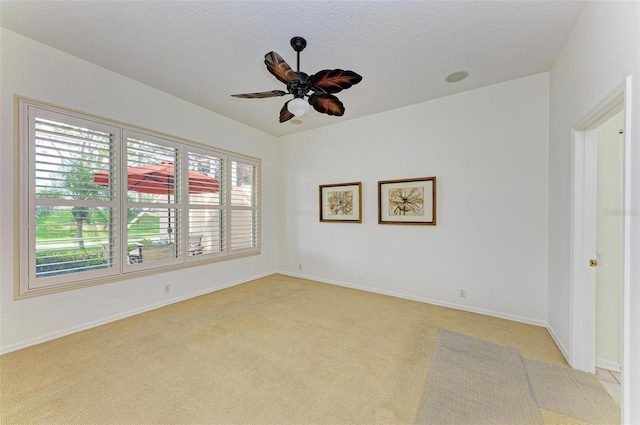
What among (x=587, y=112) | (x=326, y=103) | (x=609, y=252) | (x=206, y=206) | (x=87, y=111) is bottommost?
(x=609, y=252)

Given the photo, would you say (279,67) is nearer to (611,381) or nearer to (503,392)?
(503,392)

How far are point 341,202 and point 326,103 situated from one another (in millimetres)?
2385

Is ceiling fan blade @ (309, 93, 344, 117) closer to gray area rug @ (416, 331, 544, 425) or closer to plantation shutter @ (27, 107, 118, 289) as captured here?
gray area rug @ (416, 331, 544, 425)

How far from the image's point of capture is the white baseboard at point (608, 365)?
2.11 metres

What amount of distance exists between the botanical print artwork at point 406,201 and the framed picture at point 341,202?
59 cm

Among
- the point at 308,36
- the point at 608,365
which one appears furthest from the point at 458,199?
the point at 308,36

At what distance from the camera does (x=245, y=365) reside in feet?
7.13

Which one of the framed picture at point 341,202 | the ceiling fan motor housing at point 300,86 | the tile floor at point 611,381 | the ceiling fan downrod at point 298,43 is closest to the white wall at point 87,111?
the framed picture at point 341,202

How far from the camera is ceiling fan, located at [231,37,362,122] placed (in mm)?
Answer: 1920

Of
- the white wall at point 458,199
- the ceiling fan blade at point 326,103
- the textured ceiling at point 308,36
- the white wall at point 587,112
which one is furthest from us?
the white wall at point 458,199

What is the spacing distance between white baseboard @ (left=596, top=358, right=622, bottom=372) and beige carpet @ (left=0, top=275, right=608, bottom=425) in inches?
10.6

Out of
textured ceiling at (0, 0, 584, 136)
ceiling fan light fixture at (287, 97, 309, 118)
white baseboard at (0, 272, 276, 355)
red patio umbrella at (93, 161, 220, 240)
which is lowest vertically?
white baseboard at (0, 272, 276, 355)

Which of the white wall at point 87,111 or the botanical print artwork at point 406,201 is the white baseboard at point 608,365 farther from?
the white wall at point 87,111

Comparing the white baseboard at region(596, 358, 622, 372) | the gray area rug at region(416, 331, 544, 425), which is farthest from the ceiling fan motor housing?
the white baseboard at region(596, 358, 622, 372)
